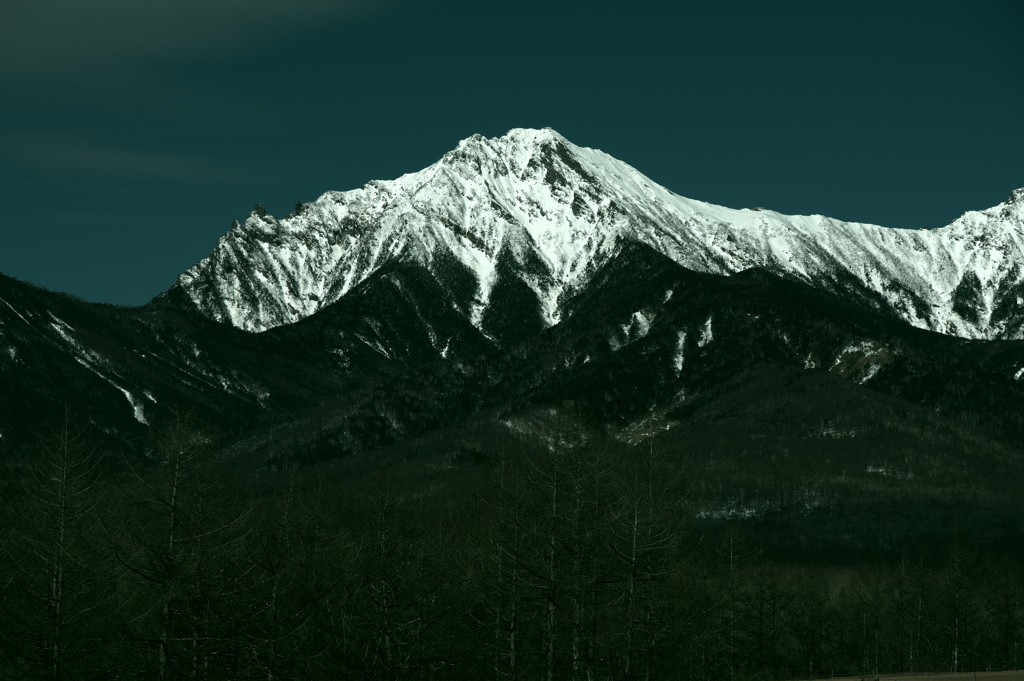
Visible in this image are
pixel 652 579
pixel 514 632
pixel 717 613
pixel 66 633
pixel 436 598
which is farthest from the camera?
pixel 717 613

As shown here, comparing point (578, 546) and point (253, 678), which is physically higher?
point (578, 546)

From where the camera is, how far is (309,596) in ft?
242

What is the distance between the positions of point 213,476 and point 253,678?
1206 cm

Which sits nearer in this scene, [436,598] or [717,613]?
[436,598]

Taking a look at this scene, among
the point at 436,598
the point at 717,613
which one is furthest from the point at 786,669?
the point at 436,598

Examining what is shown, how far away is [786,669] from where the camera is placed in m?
120

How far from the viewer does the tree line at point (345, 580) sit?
5144 cm

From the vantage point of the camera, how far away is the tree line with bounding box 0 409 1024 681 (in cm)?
5144

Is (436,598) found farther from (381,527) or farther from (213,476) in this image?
(213,476)

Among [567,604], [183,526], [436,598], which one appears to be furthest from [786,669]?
[183,526]

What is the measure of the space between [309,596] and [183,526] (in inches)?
957

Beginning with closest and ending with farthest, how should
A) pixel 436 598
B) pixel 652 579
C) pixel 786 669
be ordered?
pixel 652 579 → pixel 436 598 → pixel 786 669

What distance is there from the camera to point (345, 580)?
222ft

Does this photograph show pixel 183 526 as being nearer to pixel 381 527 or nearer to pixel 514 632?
pixel 514 632
